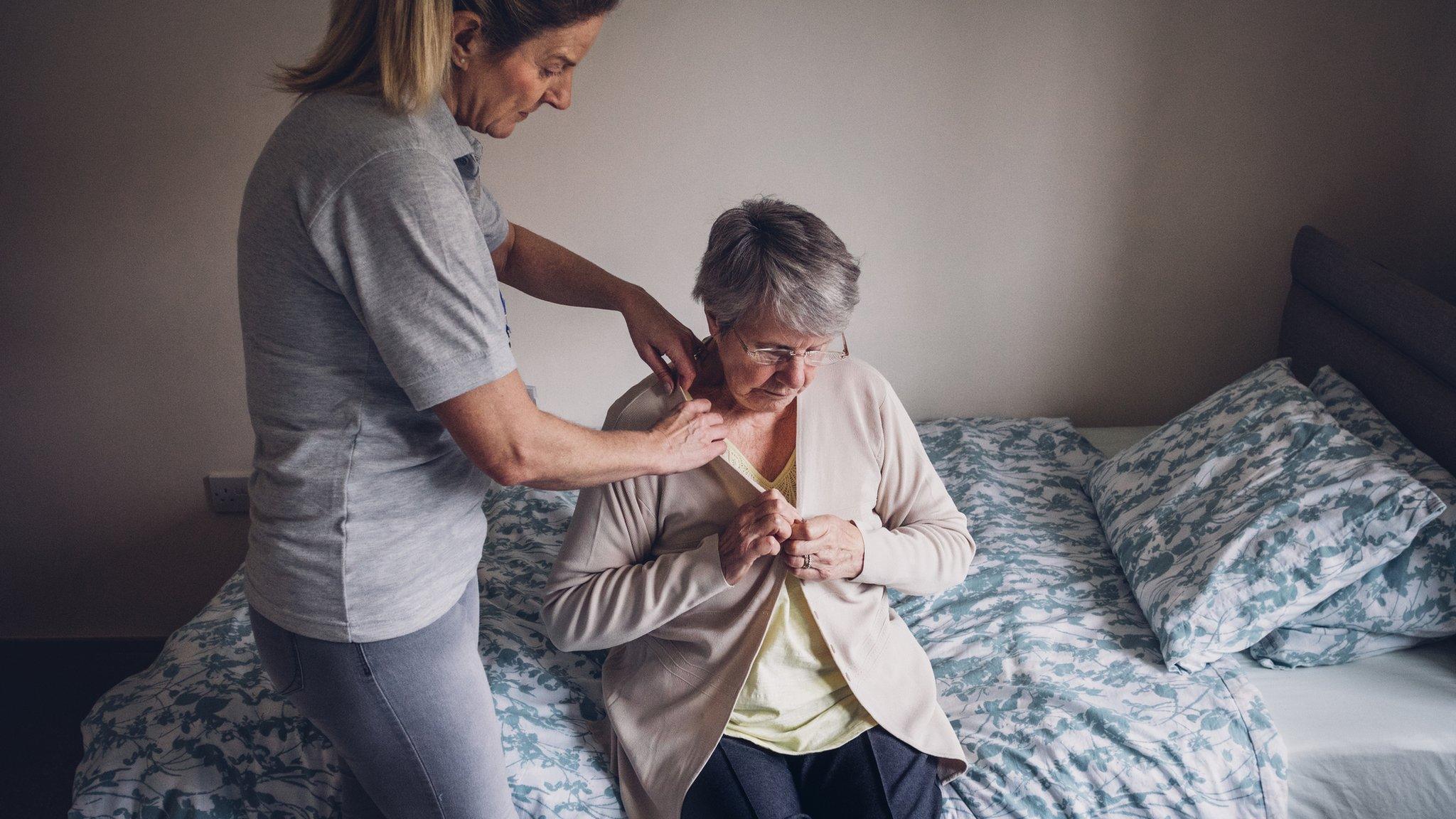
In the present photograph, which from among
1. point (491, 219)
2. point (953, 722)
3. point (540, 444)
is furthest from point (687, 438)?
point (953, 722)

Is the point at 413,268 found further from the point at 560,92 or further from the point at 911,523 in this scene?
the point at 911,523

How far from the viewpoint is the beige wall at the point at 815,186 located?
2.24m

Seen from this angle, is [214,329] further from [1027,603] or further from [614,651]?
[1027,603]

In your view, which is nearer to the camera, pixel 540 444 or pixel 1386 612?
pixel 540 444

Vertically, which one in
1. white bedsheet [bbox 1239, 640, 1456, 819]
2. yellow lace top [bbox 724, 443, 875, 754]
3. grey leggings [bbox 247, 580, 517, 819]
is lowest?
white bedsheet [bbox 1239, 640, 1456, 819]

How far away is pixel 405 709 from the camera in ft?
3.46

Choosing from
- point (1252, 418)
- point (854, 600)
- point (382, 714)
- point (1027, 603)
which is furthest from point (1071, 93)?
point (382, 714)

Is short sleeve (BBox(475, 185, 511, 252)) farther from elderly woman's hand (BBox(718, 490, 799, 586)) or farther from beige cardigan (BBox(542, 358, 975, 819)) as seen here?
elderly woman's hand (BBox(718, 490, 799, 586))

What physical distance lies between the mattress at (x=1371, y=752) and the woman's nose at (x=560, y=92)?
4.66 feet

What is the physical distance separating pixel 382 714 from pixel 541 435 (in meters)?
0.37

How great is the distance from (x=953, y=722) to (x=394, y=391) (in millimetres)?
1035

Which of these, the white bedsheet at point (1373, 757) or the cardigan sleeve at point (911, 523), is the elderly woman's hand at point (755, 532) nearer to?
the cardigan sleeve at point (911, 523)

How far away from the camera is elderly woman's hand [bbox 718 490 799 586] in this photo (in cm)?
129

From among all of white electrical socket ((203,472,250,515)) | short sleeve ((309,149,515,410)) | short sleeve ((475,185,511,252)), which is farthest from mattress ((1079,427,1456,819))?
white electrical socket ((203,472,250,515))
